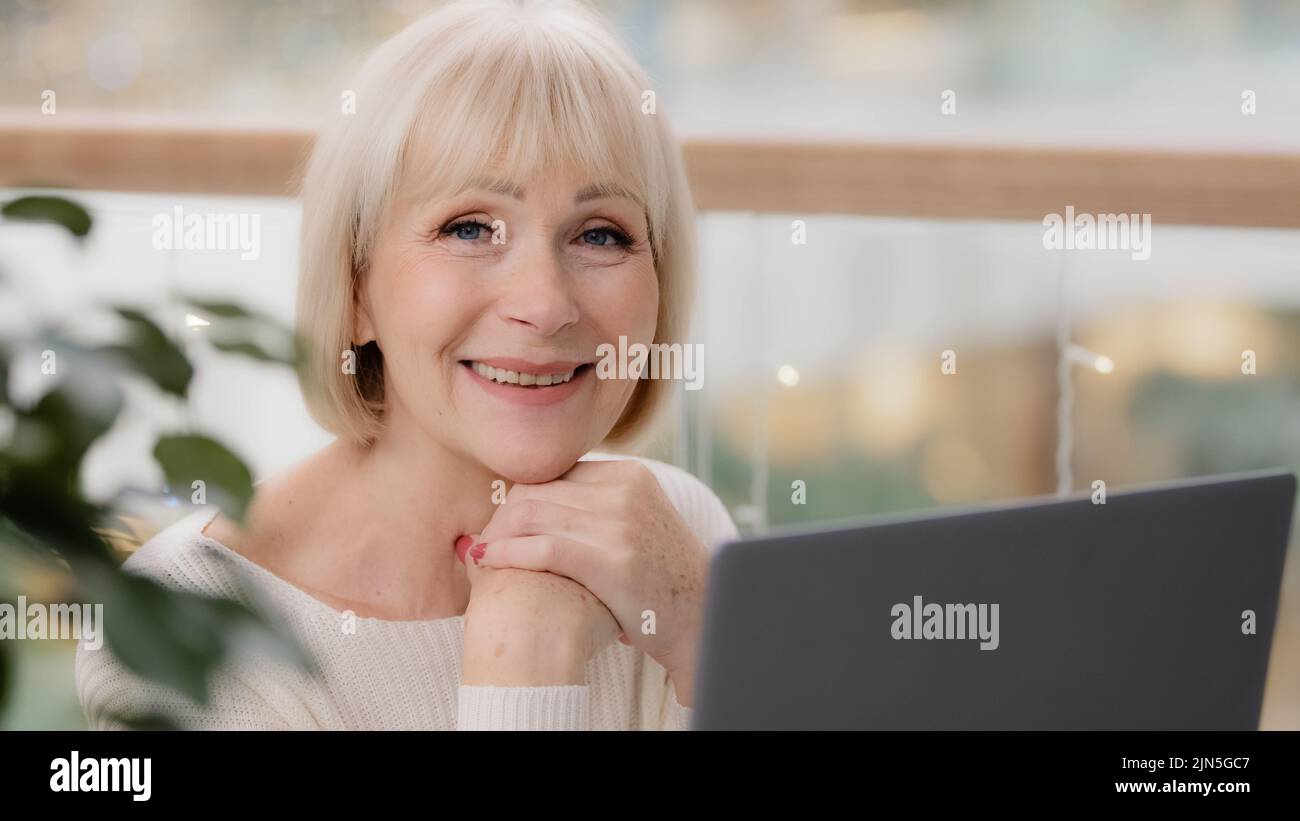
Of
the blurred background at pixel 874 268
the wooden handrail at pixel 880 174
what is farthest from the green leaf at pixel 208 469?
the wooden handrail at pixel 880 174

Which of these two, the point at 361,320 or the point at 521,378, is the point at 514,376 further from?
the point at 361,320

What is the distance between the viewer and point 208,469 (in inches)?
17.2

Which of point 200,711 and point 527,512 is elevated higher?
point 527,512

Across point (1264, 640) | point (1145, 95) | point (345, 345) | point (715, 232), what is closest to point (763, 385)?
point (715, 232)

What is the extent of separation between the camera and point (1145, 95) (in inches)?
130

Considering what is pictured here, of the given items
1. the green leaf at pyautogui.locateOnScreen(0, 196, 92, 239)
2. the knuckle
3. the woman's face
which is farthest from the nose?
the green leaf at pyautogui.locateOnScreen(0, 196, 92, 239)

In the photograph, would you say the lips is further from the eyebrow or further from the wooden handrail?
the wooden handrail

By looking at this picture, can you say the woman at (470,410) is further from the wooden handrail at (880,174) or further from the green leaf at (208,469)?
the green leaf at (208,469)

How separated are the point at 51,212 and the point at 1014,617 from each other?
500mm

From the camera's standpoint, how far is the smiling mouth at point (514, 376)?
1.04m

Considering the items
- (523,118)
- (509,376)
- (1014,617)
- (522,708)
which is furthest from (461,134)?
(1014,617)
